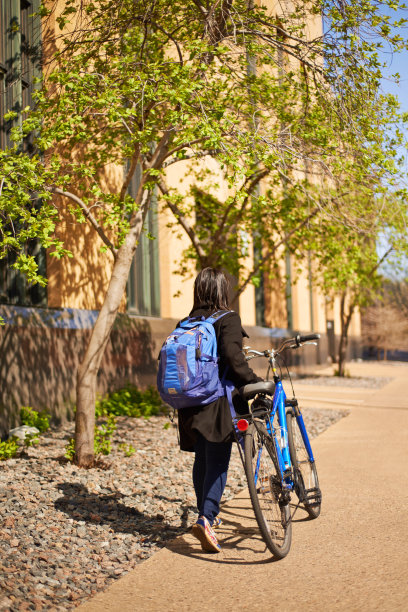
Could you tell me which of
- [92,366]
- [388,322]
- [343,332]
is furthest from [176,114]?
[388,322]

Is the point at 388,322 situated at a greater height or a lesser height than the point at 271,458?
greater

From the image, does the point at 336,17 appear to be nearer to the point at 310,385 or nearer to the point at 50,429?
the point at 50,429

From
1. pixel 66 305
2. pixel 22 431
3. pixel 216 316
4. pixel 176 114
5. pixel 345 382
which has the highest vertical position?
pixel 176 114

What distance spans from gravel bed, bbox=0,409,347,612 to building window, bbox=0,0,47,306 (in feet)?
7.07

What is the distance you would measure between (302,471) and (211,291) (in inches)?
61.2

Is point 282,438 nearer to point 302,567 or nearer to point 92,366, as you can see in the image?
point 302,567

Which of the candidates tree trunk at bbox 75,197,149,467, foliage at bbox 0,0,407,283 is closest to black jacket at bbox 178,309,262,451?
foliage at bbox 0,0,407,283

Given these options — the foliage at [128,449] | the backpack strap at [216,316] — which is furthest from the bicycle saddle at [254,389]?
the foliage at [128,449]

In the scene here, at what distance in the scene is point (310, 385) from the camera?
2036 cm

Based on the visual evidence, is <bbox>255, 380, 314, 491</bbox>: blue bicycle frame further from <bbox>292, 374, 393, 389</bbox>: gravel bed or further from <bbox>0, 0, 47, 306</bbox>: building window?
<bbox>292, 374, 393, 389</bbox>: gravel bed

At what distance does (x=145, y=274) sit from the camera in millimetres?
14117

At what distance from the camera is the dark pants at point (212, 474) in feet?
14.9

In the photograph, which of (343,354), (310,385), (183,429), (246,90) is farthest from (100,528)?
(343,354)

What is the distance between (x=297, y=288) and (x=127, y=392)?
16.1 m
